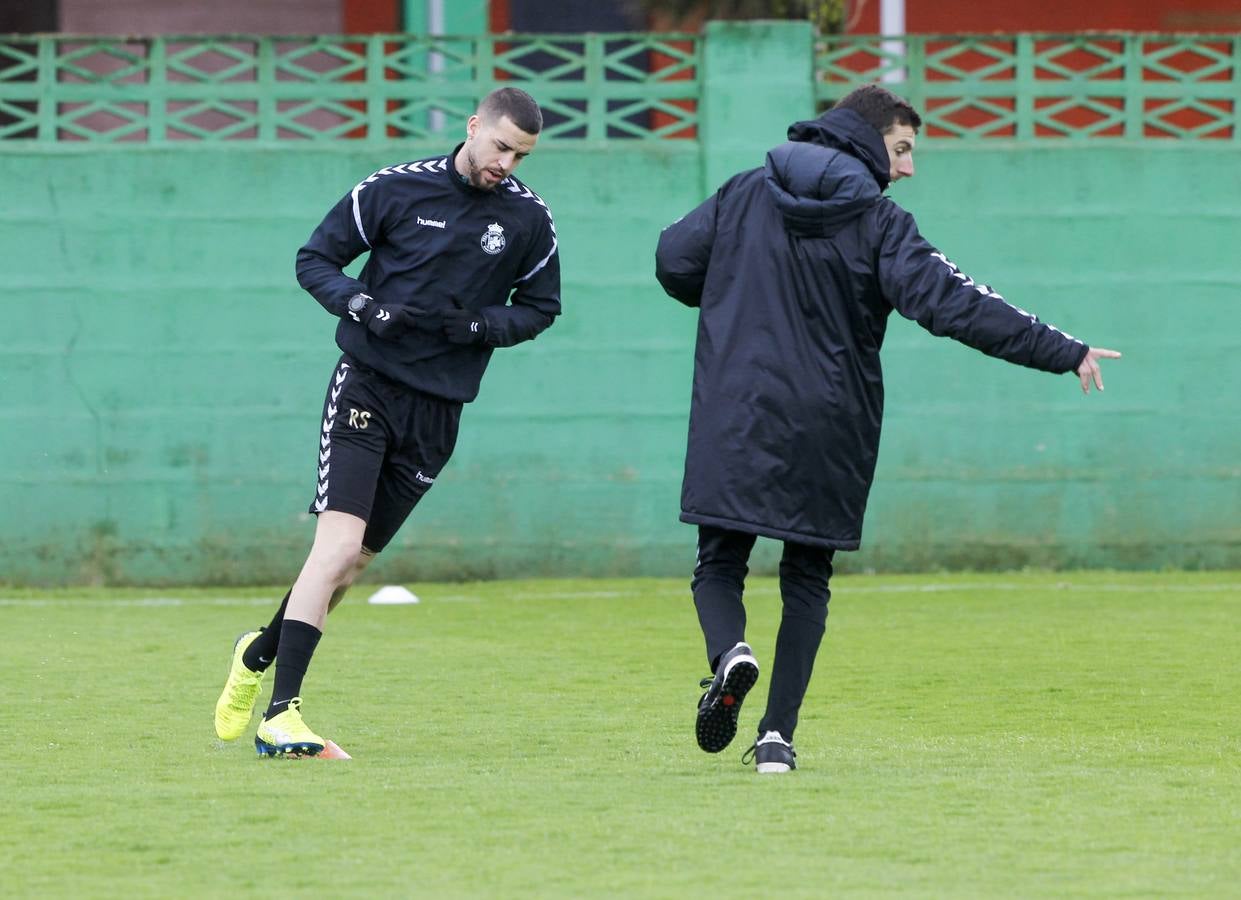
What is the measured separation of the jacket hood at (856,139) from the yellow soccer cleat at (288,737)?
6.84 ft

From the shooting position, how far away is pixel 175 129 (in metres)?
11.4

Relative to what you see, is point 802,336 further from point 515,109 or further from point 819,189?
point 515,109

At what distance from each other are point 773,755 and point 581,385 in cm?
572

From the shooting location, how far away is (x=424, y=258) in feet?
21.2

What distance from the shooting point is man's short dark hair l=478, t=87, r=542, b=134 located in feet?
20.8

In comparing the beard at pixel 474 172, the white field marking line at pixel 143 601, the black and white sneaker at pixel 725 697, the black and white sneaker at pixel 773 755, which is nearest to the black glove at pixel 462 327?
the beard at pixel 474 172

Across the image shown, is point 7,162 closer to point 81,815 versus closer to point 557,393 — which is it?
point 557,393

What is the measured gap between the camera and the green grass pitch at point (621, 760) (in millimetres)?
4633

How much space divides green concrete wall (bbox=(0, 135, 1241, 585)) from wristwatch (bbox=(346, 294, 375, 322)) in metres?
4.98

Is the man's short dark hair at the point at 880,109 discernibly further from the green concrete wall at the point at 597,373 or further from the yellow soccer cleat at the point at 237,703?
the green concrete wall at the point at 597,373

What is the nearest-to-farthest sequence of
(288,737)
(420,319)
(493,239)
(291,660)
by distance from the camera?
(288,737)
(291,660)
(420,319)
(493,239)

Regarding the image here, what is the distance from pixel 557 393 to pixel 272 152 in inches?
73.7

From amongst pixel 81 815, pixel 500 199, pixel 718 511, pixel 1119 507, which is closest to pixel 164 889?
pixel 81 815

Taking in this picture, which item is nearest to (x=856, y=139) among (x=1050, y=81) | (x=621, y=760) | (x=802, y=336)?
(x=802, y=336)
